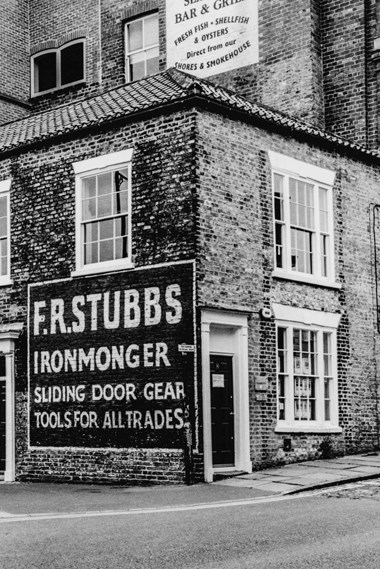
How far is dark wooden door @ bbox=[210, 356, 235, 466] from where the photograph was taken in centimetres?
1709

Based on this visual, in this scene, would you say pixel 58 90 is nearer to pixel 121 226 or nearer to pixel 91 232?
pixel 91 232

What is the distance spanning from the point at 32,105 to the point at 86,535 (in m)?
21.2

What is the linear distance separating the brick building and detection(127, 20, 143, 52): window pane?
6.40 meters

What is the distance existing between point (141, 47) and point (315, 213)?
1026 cm

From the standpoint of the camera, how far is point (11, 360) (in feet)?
62.5

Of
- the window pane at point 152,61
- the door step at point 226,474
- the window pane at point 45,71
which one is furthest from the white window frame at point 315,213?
the window pane at point 45,71

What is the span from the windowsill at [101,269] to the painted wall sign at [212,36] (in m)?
9.04

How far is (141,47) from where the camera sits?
27.5 m

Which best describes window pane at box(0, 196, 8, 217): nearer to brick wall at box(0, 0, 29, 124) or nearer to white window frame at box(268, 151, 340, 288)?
white window frame at box(268, 151, 340, 288)

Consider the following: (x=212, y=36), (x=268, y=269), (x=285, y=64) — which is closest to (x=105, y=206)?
(x=268, y=269)

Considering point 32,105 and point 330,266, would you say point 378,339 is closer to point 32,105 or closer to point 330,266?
point 330,266

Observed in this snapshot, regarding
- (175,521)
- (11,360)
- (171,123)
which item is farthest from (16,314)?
(175,521)

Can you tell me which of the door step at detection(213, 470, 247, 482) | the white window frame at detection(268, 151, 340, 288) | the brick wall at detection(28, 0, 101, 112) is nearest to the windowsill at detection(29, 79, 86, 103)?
the brick wall at detection(28, 0, 101, 112)

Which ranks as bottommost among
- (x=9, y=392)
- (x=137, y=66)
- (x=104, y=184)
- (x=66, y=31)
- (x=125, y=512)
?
(x=125, y=512)
